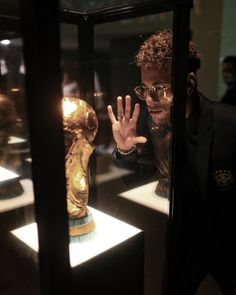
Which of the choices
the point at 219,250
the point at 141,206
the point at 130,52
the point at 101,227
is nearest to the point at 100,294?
the point at 101,227

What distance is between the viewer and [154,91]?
43.0 inches

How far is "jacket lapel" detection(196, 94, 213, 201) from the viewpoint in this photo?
3.51 ft

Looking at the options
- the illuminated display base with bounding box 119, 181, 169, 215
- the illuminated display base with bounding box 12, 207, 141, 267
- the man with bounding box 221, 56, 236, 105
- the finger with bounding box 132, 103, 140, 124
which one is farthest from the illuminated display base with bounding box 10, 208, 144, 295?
the man with bounding box 221, 56, 236, 105

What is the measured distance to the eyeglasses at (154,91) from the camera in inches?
40.4

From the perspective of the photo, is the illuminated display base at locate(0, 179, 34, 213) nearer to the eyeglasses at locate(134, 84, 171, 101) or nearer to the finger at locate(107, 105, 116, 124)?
the finger at locate(107, 105, 116, 124)

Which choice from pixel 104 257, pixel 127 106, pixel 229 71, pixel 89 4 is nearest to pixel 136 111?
pixel 127 106

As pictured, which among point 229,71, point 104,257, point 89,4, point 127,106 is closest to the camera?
point 104,257

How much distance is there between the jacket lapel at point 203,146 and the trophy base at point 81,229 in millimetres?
373

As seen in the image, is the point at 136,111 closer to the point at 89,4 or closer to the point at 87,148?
the point at 87,148

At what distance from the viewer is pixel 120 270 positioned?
103 cm

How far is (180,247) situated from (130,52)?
Answer: 698 mm

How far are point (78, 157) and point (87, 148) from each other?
0.04m

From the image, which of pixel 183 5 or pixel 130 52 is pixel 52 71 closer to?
pixel 183 5

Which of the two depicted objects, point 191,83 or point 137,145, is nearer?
point 191,83
